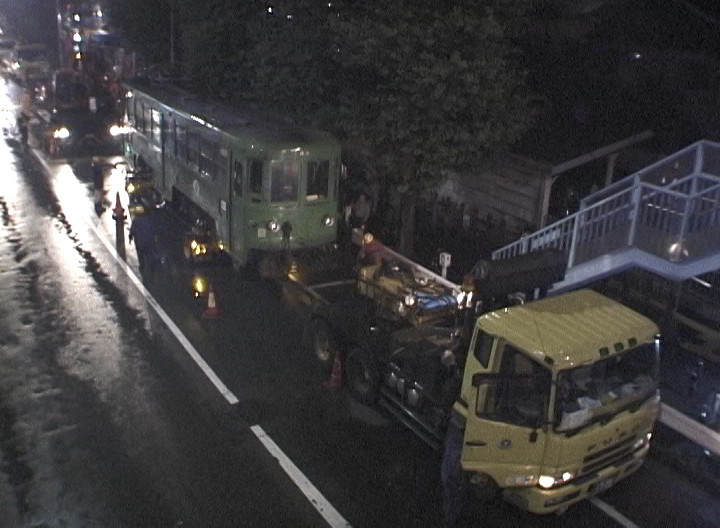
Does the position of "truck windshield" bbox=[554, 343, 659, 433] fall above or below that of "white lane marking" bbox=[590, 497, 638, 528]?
above

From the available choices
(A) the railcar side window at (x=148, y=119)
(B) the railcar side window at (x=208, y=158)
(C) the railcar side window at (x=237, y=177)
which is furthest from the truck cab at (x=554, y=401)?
(A) the railcar side window at (x=148, y=119)

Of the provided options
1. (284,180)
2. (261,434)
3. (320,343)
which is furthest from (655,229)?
(284,180)

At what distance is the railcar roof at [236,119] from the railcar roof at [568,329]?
25.5 ft

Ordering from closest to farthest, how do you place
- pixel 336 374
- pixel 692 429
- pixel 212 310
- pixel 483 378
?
pixel 483 378 → pixel 692 429 → pixel 336 374 → pixel 212 310

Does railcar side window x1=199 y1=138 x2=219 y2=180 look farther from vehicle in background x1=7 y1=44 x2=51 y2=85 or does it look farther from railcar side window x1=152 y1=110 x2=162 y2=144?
vehicle in background x1=7 y1=44 x2=51 y2=85

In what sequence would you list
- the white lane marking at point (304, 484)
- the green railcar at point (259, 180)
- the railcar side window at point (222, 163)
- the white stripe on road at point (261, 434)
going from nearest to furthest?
the white lane marking at point (304, 484) → the white stripe on road at point (261, 434) → the green railcar at point (259, 180) → the railcar side window at point (222, 163)

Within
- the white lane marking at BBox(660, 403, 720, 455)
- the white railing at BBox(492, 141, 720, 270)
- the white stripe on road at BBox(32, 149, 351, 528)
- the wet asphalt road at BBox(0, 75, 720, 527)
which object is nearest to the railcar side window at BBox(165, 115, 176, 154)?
the white stripe on road at BBox(32, 149, 351, 528)

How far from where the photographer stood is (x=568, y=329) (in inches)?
312

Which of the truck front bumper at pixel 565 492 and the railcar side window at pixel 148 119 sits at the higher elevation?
the railcar side window at pixel 148 119

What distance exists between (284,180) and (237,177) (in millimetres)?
947

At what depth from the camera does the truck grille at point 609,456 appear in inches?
307

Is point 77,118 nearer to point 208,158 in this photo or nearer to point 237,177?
point 208,158

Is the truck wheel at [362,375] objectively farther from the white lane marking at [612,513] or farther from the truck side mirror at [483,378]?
the white lane marking at [612,513]

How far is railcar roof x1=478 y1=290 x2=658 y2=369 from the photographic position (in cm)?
752
